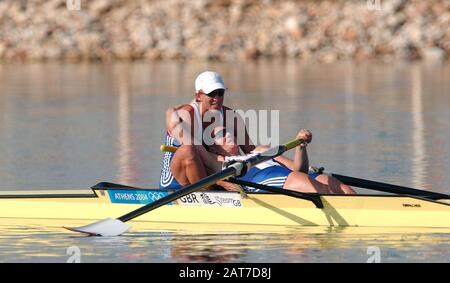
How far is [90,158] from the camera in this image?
26.8m

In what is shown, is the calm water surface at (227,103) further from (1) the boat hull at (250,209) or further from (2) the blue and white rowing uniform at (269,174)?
(2) the blue and white rowing uniform at (269,174)

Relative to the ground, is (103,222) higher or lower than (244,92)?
lower

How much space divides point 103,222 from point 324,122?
15.3 meters

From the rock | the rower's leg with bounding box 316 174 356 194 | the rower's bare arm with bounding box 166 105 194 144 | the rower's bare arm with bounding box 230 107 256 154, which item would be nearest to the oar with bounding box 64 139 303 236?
the rower's bare arm with bounding box 166 105 194 144

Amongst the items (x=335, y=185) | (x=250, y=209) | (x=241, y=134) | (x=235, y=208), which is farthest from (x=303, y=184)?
(x=241, y=134)

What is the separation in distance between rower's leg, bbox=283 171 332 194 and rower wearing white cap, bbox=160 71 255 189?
2.88 ft

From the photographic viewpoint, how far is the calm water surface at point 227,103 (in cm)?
1753

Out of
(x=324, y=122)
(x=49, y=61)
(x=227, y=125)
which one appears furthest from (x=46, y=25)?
(x=227, y=125)

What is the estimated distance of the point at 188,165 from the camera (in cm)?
1883

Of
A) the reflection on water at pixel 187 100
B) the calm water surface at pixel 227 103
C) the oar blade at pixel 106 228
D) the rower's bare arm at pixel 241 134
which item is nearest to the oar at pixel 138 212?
the oar blade at pixel 106 228

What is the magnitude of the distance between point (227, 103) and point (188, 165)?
19493 mm

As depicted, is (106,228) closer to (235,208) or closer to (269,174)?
(235,208)

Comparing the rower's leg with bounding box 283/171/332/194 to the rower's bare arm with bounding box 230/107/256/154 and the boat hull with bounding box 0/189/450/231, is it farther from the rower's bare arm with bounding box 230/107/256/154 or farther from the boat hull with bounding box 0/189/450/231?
the rower's bare arm with bounding box 230/107/256/154
